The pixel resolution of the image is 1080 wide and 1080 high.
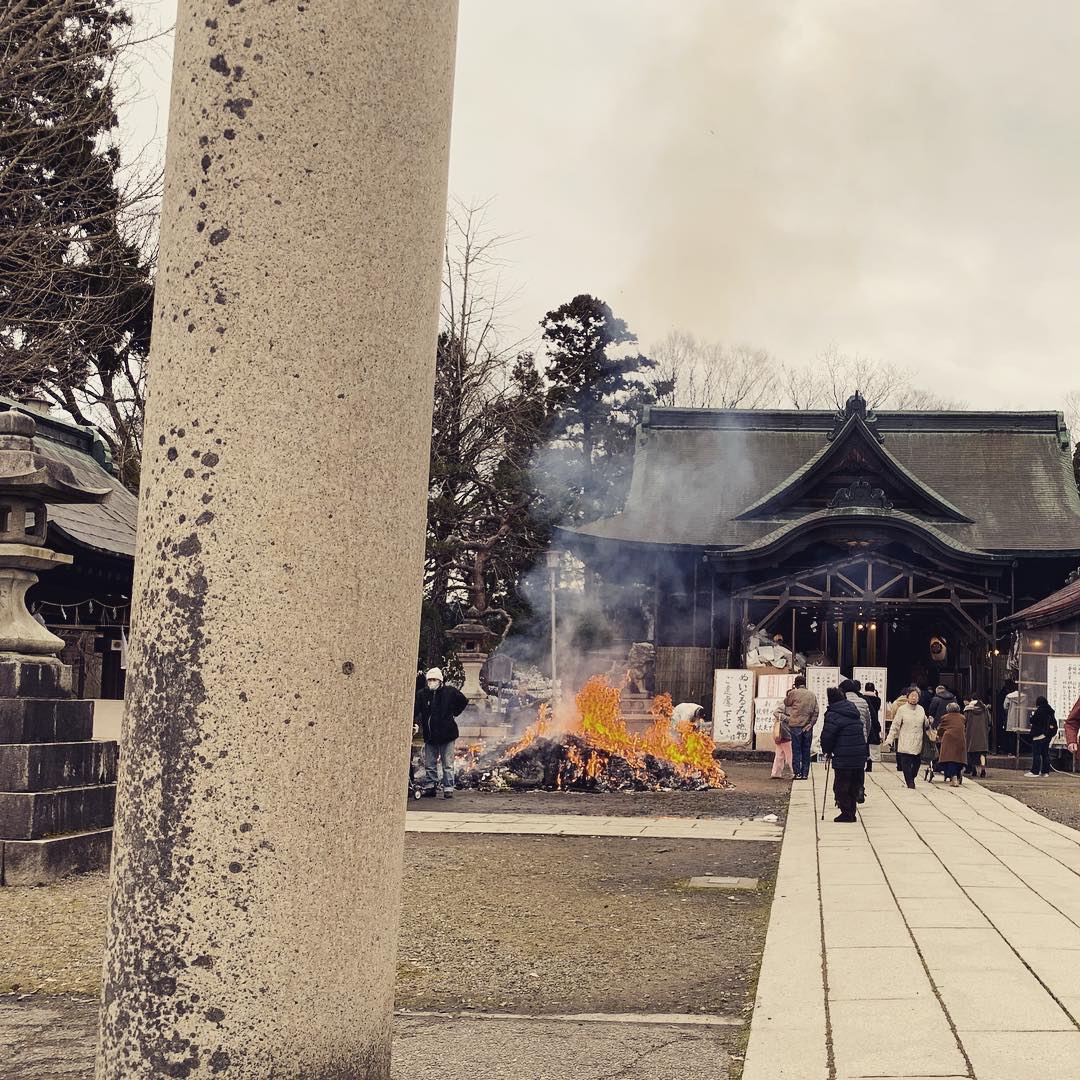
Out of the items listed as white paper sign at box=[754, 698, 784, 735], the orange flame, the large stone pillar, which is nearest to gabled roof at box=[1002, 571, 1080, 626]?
white paper sign at box=[754, 698, 784, 735]

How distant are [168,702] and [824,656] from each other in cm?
2698

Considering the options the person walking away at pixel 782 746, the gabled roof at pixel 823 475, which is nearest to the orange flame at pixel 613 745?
the person walking away at pixel 782 746

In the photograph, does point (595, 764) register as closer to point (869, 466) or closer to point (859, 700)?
point (859, 700)

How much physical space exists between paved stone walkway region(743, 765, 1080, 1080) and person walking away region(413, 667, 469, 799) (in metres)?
5.83

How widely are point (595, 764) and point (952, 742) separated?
5313 millimetres

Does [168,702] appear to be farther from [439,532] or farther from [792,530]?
[439,532]

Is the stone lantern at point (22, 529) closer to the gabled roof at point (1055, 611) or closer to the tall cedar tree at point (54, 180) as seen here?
the tall cedar tree at point (54, 180)

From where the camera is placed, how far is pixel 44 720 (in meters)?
9.20

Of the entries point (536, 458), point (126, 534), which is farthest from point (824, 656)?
point (126, 534)

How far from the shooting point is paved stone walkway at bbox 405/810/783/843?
38.8 feet

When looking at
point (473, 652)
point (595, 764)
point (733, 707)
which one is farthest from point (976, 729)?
point (473, 652)

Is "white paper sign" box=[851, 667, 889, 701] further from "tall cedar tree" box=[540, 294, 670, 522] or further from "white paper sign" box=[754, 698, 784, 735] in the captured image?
"tall cedar tree" box=[540, 294, 670, 522]

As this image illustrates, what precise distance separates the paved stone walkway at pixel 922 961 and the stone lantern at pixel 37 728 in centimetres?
538

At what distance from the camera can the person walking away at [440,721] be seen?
51.2 feet
